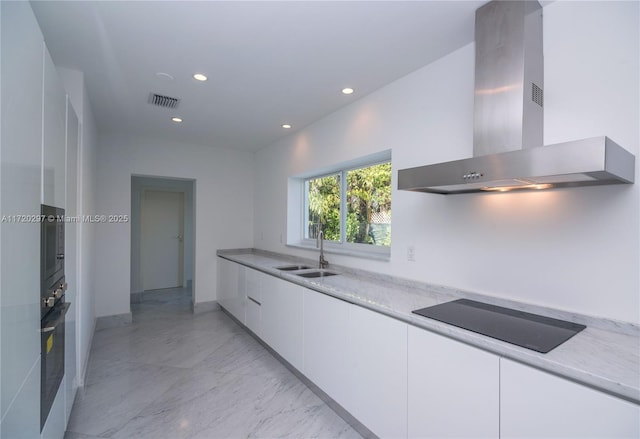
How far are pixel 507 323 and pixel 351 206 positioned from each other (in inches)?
81.0

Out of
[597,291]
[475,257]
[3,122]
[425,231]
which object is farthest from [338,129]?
[3,122]

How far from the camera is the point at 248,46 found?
1969 mm

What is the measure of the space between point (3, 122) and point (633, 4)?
7.73ft

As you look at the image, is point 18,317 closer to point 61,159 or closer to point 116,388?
point 61,159

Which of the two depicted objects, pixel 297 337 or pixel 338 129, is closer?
pixel 297 337

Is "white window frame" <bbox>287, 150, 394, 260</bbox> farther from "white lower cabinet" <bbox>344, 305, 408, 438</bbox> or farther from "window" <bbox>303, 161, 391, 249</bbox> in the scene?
"white lower cabinet" <bbox>344, 305, 408, 438</bbox>

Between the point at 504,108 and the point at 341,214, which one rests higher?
the point at 504,108

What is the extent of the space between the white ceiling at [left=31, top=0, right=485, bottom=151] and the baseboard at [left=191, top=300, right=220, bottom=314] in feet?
9.16

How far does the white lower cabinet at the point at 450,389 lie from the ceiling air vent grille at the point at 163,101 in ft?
9.21

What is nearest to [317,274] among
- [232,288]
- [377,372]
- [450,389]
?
[377,372]

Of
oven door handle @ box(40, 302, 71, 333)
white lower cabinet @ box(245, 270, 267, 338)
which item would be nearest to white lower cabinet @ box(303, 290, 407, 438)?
white lower cabinet @ box(245, 270, 267, 338)

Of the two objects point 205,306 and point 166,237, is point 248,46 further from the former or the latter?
point 166,237

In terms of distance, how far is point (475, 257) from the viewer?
6.02 ft

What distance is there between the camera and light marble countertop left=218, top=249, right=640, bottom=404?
965mm
